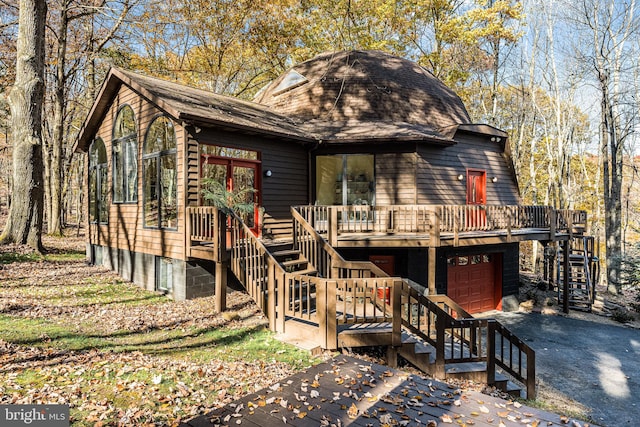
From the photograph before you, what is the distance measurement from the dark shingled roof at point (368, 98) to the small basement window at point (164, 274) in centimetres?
639

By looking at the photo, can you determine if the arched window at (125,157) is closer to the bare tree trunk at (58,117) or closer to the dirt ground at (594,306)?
the bare tree trunk at (58,117)

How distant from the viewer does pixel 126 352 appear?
19.0ft

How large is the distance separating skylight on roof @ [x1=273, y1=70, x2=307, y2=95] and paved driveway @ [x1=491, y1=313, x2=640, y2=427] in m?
12.0

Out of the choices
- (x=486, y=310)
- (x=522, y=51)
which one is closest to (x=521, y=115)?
(x=522, y=51)

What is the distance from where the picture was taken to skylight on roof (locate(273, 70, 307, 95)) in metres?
15.6

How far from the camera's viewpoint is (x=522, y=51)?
23.2 meters

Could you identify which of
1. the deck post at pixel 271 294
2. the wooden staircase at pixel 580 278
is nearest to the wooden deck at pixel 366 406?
the deck post at pixel 271 294

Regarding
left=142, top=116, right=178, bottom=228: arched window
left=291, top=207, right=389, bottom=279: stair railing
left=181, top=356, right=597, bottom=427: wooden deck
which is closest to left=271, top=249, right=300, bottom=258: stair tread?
left=291, top=207, right=389, bottom=279: stair railing

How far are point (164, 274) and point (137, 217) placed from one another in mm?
2065

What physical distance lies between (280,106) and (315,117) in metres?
1.87

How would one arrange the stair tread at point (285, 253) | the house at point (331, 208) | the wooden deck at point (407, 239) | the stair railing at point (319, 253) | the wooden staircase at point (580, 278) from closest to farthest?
1. the house at point (331, 208)
2. the stair railing at point (319, 253)
3. the stair tread at point (285, 253)
4. the wooden deck at point (407, 239)
5. the wooden staircase at point (580, 278)

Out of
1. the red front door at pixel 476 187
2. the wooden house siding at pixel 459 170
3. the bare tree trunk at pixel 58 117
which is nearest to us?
the wooden house siding at pixel 459 170

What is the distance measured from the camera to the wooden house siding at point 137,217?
30.0 ft

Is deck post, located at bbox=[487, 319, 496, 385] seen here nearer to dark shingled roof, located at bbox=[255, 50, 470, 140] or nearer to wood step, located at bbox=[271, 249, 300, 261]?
wood step, located at bbox=[271, 249, 300, 261]
